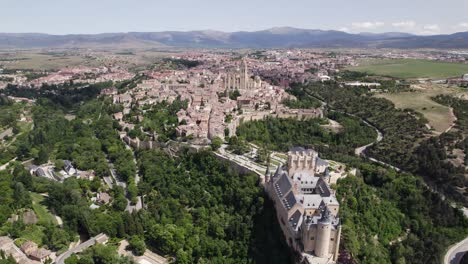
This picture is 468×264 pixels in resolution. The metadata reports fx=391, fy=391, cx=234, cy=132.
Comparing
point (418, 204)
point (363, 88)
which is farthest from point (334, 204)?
point (363, 88)

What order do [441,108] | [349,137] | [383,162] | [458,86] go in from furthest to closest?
1. [458,86]
2. [441,108]
3. [349,137]
4. [383,162]

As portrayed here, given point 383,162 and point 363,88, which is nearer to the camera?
point 383,162

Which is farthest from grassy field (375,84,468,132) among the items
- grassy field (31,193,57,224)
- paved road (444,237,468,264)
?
grassy field (31,193,57,224)

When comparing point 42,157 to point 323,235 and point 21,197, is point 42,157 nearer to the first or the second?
point 21,197

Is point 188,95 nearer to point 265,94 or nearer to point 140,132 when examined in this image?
point 265,94

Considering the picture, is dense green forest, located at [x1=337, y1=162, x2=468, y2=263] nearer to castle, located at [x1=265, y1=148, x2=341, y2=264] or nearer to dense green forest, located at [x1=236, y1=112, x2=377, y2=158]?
castle, located at [x1=265, y1=148, x2=341, y2=264]

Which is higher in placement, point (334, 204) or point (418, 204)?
point (334, 204)

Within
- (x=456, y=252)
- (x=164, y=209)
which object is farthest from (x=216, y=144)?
(x=456, y=252)
